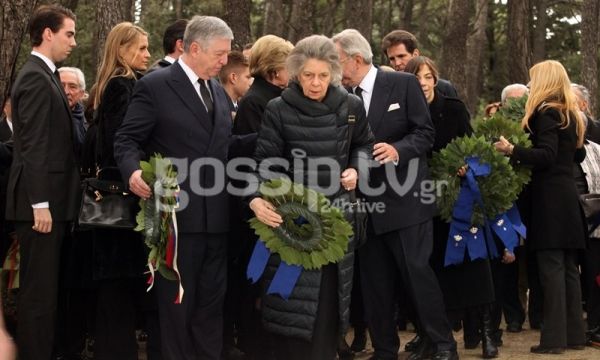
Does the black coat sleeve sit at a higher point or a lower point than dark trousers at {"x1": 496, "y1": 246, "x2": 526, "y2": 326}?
higher

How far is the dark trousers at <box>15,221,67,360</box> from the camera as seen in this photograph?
6410 millimetres

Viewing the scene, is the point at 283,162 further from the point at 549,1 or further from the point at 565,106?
the point at 549,1

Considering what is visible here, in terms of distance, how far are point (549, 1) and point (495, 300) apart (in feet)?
79.3

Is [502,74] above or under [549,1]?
under

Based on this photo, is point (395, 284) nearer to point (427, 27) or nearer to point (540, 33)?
point (540, 33)

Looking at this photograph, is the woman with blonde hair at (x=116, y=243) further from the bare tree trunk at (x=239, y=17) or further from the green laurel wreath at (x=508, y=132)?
the bare tree trunk at (x=239, y=17)

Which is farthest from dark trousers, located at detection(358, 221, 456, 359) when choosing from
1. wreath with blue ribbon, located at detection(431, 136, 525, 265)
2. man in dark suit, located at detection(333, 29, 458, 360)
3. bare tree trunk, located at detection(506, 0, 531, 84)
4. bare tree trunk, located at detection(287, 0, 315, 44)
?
bare tree trunk, located at detection(287, 0, 315, 44)

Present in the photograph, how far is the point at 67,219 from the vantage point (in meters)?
6.54

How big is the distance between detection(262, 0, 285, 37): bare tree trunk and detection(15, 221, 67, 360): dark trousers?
1918 cm

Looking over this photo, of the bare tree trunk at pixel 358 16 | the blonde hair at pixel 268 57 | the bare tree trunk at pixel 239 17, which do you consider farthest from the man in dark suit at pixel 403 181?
the bare tree trunk at pixel 358 16

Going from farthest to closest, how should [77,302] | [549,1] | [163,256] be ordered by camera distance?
[549,1] → [77,302] → [163,256]

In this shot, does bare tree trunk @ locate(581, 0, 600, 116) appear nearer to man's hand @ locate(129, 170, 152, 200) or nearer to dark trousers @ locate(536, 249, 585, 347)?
dark trousers @ locate(536, 249, 585, 347)

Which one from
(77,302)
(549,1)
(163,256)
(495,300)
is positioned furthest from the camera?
(549,1)

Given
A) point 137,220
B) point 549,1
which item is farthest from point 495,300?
point 549,1
